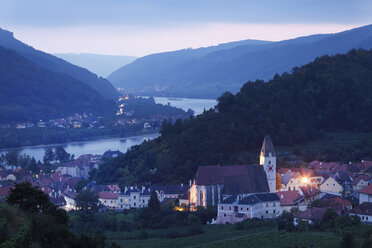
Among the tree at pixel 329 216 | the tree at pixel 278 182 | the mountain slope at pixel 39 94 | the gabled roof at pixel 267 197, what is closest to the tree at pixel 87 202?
the gabled roof at pixel 267 197

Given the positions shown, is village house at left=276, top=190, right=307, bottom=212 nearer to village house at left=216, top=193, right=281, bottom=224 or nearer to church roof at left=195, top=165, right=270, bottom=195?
village house at left=216, top=193, right=281, bottom=224

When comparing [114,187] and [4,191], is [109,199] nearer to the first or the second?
[114,187]

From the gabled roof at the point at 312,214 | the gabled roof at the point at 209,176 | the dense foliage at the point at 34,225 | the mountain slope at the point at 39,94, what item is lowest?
the gabled roof at the point at 312,214

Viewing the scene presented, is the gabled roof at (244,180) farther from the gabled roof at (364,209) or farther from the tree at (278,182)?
the gabled roof at (364,209)

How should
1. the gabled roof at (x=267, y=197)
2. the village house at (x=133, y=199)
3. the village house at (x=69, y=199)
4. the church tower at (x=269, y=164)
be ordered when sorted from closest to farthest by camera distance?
the gabled roof at (x=267, y=197)
the church tower at (x=269, y=164)
the village house at (x=133, y=199)
the village house at (x=69, y=199)

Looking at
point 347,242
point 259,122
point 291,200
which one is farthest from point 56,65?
point 347,242

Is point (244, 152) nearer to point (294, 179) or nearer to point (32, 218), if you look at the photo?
point (294, 179)
